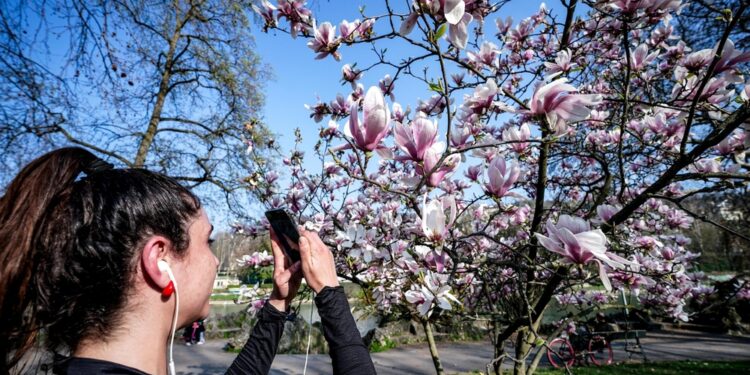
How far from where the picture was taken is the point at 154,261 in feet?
2.83

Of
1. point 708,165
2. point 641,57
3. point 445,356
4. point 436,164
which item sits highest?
point 641,57

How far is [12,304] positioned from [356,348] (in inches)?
30.3

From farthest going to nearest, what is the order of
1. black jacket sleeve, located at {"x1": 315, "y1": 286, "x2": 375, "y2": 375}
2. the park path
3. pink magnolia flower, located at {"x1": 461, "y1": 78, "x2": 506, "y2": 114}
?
the park path → pink magnolia flower, located at {"x1": 461, "y1": 78, "x2": 506, "y2": 114} → black jacket sleeve, located at {"x1": 315, "y1": 286, "x2": 375, "y2": 375}

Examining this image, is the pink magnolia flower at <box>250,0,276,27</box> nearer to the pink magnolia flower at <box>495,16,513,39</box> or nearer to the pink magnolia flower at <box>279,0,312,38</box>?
the pink magnolia flower at <box>279,0,312,38</box>

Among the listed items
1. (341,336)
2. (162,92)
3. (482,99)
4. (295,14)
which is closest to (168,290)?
(341,336)

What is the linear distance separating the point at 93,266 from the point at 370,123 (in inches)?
28.0

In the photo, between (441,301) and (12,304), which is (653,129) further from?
(12,304)

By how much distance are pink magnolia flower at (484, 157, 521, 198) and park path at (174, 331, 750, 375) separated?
737 cm

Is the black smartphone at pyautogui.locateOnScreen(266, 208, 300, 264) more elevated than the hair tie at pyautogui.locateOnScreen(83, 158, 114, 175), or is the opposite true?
the hair tie at pyautogui.locateOnScreen(83, 158, 114, 175)

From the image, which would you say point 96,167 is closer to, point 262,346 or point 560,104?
point 262,346

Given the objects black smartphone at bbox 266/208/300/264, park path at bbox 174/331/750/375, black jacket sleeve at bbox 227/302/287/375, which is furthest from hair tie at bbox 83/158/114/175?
park path at bbox 174/331/750/375

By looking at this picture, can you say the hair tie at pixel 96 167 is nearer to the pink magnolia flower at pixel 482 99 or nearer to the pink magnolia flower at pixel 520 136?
the pink magnolia flower at pixel 482 99

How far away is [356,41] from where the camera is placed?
4.48 feet

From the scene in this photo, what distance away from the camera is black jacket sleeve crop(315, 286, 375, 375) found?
1.00 m
